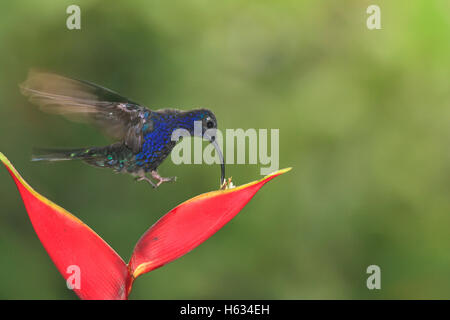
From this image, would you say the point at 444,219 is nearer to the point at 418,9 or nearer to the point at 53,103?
the point at 418,9

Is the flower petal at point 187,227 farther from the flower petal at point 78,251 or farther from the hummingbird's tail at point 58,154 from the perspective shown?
the hummingbird's tail at point 58,154

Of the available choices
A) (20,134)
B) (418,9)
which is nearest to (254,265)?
(20,134)

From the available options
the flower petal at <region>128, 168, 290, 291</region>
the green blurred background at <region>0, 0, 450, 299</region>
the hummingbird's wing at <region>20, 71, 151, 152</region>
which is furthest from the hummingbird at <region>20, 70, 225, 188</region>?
the green blurred background at <region>0, 0, 450, 299</region>

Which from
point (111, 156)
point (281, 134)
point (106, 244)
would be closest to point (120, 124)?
point (111, 156)

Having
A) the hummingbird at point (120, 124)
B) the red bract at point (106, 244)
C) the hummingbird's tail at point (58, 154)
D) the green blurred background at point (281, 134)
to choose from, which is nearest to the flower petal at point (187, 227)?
the red bract at point (106, 244)

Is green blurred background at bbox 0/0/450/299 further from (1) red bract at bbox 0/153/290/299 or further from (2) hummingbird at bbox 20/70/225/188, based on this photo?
(1) red bract at bbox 0/153/290/299
